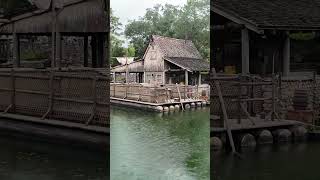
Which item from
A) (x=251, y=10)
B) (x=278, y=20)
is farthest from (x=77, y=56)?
(x=278, y=20)

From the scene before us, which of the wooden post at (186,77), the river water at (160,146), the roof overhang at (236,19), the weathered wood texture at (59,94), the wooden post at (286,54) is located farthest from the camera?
the wooden post at (286,54)

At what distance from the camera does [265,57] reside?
4.06m

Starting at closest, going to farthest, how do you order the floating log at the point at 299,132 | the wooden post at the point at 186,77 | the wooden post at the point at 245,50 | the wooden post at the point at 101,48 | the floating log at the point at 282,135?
1. the wooden post at the point at 186,77
2. the wooden post at the point at 101,48
3. the wooden post at the point at 245,50
4. the floating log at the point at 282,135
5. the floating log at the point at 299,132

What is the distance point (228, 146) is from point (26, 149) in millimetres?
2581

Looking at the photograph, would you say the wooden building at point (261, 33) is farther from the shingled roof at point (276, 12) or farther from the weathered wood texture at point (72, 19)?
the weathered wood texture at point (72, 19)

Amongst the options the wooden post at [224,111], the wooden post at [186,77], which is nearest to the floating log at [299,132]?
the wooden post at [224,111]

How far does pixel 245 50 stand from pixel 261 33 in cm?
44

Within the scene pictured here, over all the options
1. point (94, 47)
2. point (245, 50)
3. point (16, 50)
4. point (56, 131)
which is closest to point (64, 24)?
point (94, 47)

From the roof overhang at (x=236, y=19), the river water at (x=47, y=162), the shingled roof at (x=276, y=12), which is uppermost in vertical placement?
the shingled roof at (x=276, y=12)

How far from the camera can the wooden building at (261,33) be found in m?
3.04

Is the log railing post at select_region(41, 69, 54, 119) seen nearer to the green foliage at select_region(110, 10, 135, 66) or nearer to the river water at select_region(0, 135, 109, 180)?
the river water at select_region(0, 135, 109, 180)

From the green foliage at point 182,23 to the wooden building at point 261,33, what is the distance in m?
0.16

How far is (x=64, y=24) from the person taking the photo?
320cm

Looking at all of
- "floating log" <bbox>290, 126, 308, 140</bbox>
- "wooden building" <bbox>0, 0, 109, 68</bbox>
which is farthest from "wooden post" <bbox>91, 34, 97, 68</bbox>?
"floating log" <bbox>290, 126, 308, 140</bbox>
